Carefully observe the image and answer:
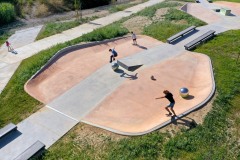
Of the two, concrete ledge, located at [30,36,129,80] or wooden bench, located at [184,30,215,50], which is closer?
concrete ledge, located at [30,36,129,80]

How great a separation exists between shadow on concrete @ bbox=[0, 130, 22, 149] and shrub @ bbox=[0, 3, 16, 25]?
21.8m

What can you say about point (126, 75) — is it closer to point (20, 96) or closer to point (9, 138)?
point (20, 96)

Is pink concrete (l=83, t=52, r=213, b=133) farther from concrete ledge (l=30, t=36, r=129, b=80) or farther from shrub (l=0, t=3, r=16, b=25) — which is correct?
shrub (l=0, t=3, r=16, b=25)

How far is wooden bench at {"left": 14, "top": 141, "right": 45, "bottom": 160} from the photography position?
464 inches

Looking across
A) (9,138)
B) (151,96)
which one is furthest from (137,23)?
(9,138)

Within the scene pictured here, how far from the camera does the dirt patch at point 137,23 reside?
27.4m

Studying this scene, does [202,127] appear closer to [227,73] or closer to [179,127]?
[179,127]

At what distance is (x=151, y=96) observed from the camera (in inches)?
633

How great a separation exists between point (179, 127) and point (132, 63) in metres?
7.33

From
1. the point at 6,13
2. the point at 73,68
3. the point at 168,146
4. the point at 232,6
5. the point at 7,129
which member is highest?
the point at 6,13

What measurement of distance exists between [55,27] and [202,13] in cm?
1689

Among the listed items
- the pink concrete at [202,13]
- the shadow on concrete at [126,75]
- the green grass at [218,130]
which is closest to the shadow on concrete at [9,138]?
the green grass at [218,130]

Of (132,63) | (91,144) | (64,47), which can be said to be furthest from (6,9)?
(91,144)

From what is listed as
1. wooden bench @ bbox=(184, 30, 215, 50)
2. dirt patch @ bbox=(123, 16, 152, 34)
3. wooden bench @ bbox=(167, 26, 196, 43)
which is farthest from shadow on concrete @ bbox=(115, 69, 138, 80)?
dirt patch @ bbox=(123, 16, 152, 34)
